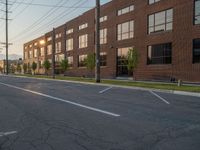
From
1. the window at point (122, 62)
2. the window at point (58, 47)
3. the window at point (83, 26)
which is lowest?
the window at point (122, 62)

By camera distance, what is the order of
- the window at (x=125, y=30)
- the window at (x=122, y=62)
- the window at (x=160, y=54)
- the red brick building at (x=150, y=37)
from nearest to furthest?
1. the red brick building at (x=150, y=37)
2. the window at (x=160, y=54)
3. the window at (x=125, y=30)
4. the window at (x=122, y=62)

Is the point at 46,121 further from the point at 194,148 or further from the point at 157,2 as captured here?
the point at 157,2

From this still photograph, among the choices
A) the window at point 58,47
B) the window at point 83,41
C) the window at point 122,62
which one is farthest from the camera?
the window at point 58,47

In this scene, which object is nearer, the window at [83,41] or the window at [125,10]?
the window at [125,10]

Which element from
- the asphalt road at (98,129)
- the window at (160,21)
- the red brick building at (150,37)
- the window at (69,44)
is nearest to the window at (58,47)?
the window at (69,44)

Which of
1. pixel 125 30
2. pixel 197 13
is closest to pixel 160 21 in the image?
pixel 197 13

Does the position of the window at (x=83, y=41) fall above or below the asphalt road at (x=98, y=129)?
above

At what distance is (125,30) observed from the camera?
42562 millimetres

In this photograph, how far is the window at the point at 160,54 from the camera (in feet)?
112

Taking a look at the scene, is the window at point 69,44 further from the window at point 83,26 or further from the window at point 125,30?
→ the window at point 125,30

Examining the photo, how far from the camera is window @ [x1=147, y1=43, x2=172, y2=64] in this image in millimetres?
34019

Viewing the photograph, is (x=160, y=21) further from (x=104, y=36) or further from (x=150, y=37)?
(x=104, y=36)

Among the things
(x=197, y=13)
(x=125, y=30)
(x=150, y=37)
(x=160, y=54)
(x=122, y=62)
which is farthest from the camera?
(x=122, y=62)

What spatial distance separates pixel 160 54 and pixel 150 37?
9.31ft
